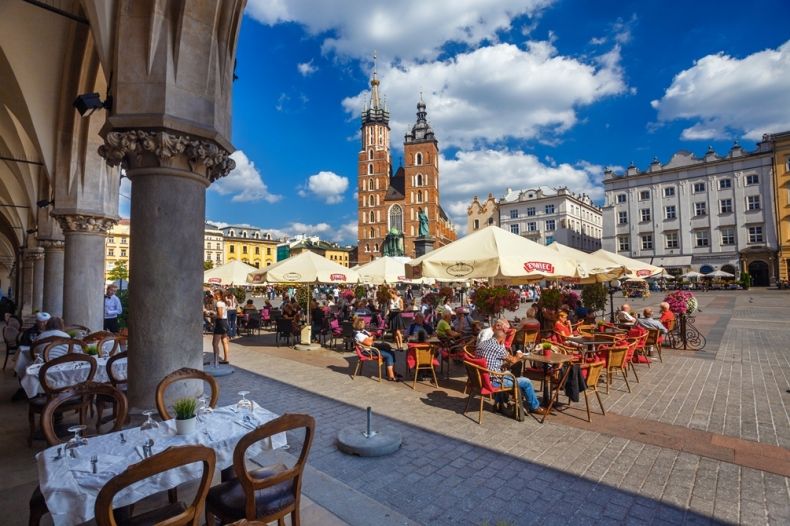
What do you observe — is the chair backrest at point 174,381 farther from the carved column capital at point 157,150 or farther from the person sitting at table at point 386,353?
the person sitting at table at point 386,353

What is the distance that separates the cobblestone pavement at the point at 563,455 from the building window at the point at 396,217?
74.7 metres

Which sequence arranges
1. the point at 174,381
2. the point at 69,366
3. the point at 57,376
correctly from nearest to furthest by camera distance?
1. the point at 174,381
2. the point at 57,376
3. the point at 69,366

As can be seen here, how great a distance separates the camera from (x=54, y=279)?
37.4 ft

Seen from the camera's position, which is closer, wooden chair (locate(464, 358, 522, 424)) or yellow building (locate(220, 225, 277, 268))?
wooden chair (locate(464, 358, 522, 424))

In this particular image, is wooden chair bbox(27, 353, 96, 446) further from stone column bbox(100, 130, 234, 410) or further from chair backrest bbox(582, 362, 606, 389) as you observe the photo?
chair backrest bbox(582, 362, 606, 389)

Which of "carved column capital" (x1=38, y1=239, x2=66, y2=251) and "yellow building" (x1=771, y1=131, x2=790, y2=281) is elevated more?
"yellow building" (x1=771, y1=131, x2=790, y2=281)

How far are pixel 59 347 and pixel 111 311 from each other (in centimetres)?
554

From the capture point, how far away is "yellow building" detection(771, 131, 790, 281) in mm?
40875

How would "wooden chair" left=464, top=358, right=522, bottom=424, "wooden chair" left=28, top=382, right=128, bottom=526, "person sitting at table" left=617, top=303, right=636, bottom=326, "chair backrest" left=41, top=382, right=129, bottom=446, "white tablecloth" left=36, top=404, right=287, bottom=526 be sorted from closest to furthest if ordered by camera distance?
1. "white tablecloth" left=36, top=404, right=287, bottom=526
2. "wooden chair" left=28, top=382, right=128, bottom=526
3. "chair backrest" left=41, top=382, right=129, bottom=446
4. "wooden chair" left=464, top=358, right=522, bottom=424
5. "person sitting at table" left=617, top=303, right=636, bottom=326

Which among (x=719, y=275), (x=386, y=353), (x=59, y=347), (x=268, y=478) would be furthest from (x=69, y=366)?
(x=719, y=275)

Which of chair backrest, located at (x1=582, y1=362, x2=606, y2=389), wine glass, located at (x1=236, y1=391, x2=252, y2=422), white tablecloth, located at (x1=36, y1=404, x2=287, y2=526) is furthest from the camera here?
chair backrest, located at (x1=582, y1=362, x2=606, y2=389)

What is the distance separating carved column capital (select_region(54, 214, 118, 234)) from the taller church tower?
236 ft

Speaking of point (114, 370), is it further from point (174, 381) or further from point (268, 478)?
point (268, 478)

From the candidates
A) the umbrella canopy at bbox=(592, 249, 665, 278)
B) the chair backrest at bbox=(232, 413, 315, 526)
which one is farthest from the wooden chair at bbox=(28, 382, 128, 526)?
the umbrella canopy at bbox=(592, 249, 665, 278)
